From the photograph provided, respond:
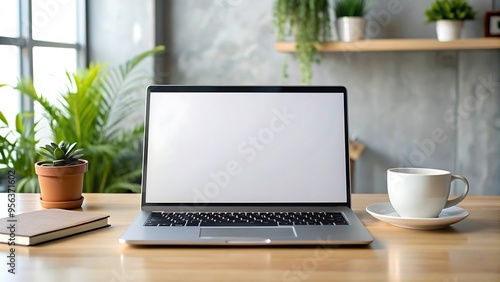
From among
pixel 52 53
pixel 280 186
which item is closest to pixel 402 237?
pixel 280 186

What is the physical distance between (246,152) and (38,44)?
2.19 m

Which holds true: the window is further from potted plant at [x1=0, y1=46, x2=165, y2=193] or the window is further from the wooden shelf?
the wooden shelf

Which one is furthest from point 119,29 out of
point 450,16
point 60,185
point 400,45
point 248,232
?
point 248,232

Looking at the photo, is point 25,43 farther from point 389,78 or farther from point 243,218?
point 243,218

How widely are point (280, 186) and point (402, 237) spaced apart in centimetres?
29

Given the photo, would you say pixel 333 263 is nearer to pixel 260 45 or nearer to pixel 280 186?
pixel 280 186

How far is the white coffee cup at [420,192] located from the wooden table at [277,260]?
1.6 inches

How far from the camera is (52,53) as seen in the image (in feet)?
10.9

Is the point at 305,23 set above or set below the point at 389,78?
above

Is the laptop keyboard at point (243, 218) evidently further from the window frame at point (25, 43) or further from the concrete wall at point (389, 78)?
the concrete wall at point (389, 78)

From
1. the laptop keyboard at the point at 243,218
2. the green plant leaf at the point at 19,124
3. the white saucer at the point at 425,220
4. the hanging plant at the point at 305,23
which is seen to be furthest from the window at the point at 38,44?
the white saucer at the point at 425,220

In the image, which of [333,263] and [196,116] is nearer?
[333,263]

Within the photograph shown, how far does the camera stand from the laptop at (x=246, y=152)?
1272 mm

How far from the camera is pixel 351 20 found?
11.3ft
